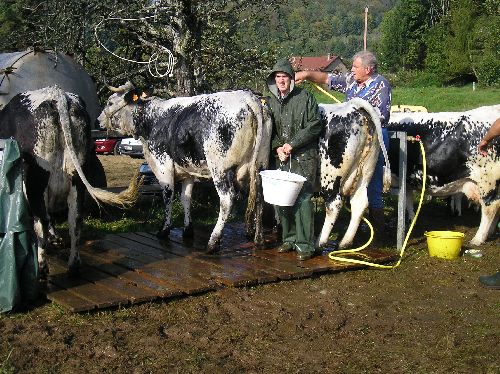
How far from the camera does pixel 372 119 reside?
766cm

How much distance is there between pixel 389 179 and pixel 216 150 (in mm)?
2075

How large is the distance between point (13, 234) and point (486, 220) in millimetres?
5914

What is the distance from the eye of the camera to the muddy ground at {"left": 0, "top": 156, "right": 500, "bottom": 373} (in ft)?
16.0

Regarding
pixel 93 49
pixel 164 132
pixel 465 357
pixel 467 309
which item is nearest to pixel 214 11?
pixel 93 49

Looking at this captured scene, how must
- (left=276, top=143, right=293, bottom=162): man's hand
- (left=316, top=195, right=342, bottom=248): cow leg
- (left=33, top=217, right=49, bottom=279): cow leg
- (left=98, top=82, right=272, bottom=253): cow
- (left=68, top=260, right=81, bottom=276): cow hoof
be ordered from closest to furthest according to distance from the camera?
1. (left=33, top=217, right=49, bottom=279): cow leg
2. (left=68, top=260, right=81, bottom=276): cow hoof
3. (left=276, top=143, right=293, bottom=162): man's hand
4. (left=98, top=82, right=272, bottom=253): cow
5. (left=316, top=195, right=342, bottom=248): cow leg

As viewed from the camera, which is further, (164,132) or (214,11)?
(214,11)

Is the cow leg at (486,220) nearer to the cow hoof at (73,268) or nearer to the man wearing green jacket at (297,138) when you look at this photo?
the man wearing green jacket at (297,138)

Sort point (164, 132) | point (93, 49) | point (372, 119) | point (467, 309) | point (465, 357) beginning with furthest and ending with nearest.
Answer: point (93, 49)
point (164, 132)
point (372, 119)
point (467, 309)
point (465, 357)

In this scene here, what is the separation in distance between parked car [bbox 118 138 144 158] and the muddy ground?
15823 millimetres

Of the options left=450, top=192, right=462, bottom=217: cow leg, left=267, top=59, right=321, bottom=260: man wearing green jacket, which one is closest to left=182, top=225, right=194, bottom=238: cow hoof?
left=267, top=59, right=321, bottom=260: man wearing green jacket

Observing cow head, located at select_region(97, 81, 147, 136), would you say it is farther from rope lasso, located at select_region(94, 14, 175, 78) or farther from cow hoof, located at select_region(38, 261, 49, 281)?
cow hoof, located at select_region(38, 261, 49, 281)

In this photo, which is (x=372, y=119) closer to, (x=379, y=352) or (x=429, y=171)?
(x=429, y=171)

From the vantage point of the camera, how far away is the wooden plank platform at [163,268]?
6.25 m

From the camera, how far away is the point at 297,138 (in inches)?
296
